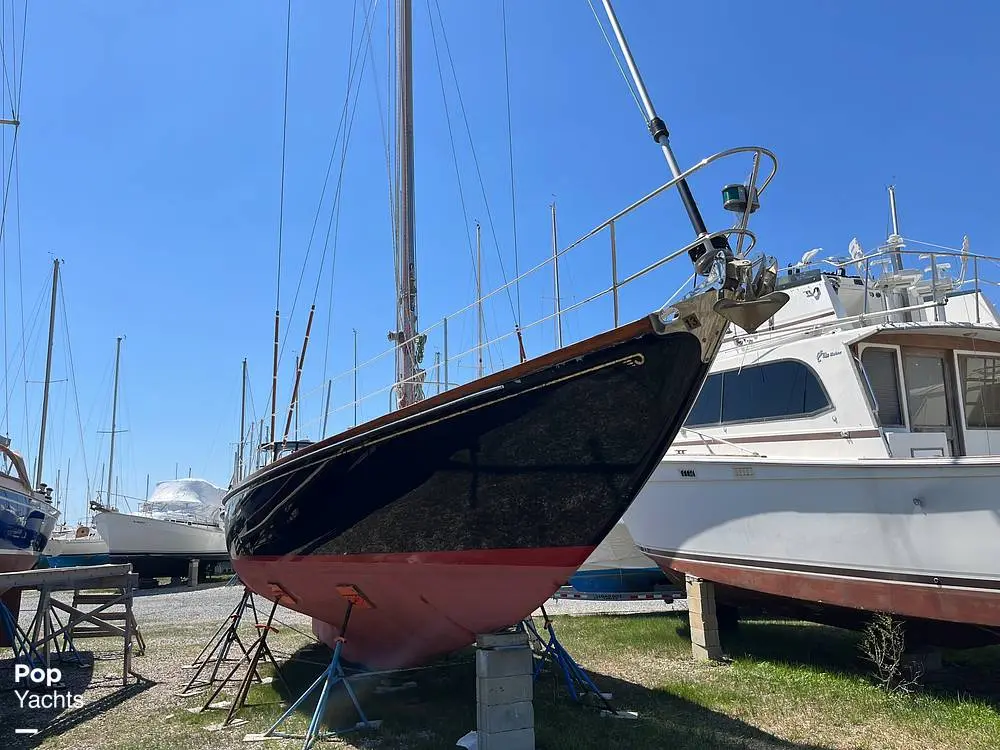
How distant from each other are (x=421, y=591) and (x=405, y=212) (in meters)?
5.08

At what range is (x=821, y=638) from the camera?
8766 mm

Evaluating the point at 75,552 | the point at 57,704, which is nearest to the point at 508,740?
the point at 57,704

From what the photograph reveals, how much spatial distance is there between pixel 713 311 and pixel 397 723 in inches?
157

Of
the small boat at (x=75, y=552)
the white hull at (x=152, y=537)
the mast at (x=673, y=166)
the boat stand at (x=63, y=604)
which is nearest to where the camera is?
the mast at (x=673, y=166)

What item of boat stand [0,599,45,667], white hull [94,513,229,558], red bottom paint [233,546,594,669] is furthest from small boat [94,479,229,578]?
red bottom paint [233,546,594,669]

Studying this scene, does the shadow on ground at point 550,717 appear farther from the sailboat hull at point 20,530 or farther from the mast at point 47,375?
the mast at point 47,375

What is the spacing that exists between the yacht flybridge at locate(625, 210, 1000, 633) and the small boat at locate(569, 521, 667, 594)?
286 centimetres

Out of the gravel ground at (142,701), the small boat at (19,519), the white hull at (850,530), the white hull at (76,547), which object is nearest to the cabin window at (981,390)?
the white hull at (850,530)

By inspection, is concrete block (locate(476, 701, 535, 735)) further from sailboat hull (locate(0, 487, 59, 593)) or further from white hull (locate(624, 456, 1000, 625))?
sailboat hull (locate(0, 487, 59, 593))

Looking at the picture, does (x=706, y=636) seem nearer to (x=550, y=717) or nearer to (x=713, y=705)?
(x=713, y=705)

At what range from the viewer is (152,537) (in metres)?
21.6

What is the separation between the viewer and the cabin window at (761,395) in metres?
7.22

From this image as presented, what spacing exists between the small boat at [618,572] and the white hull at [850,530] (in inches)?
137

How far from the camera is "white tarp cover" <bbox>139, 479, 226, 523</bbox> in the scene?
89.2 ft
